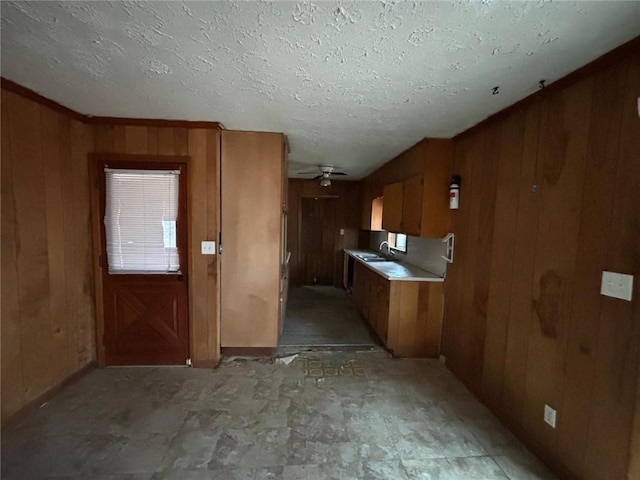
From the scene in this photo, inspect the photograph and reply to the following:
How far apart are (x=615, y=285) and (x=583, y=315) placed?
0.81ft

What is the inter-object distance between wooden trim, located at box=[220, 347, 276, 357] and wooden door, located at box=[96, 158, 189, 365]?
38cm

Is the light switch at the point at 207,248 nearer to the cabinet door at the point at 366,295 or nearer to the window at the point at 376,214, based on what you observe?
the cabinet door at the point at 366,295

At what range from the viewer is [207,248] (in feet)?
9.11

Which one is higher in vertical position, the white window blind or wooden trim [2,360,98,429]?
the white window blind

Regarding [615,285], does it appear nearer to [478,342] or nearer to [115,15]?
[478,342]

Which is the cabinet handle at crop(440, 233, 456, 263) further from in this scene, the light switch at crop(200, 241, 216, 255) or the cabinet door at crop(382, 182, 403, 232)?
the light switch at crop(200, 241, 216, 255)

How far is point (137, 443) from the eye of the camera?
1.82 metres

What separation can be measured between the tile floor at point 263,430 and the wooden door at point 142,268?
0.23 m

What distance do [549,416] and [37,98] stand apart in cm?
407

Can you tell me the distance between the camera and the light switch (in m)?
2.77

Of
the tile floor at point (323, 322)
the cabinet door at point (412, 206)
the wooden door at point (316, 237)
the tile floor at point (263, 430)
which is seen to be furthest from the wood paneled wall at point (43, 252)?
the wooden door at point (316, 237)

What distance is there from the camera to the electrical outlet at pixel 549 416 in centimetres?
169

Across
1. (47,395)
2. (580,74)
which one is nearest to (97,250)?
(47,395)

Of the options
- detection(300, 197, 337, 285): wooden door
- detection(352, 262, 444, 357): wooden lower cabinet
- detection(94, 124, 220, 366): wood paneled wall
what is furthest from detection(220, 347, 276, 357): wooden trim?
detection(300, 197, 337, 285): wooden door
